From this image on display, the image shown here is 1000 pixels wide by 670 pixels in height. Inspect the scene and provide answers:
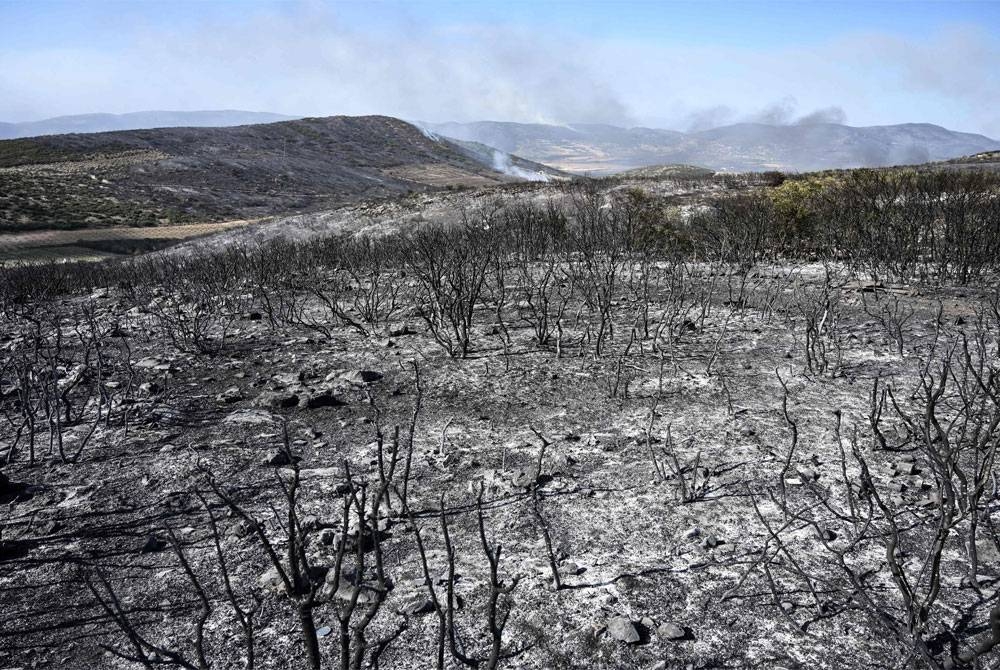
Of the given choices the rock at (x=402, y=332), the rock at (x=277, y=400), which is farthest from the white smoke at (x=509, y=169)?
the rock at (x=277, y=400)

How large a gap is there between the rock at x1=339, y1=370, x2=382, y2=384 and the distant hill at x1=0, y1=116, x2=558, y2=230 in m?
34.6

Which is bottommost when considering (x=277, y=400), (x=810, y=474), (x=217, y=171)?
(x=277, y=400)

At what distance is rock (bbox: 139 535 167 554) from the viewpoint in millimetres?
3059

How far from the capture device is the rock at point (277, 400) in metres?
5.02

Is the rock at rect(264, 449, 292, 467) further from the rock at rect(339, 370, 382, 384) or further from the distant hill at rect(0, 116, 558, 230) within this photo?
the distant hill at rect(0, 116, 558, 230)

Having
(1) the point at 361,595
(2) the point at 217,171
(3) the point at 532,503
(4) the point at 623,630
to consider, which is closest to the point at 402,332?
(3) the point at 532,503

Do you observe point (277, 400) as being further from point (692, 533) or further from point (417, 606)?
point (692, 533)

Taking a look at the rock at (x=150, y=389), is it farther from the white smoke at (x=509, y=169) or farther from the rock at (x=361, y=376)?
the white smoke at (x=509, y=169)

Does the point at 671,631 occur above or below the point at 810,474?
below

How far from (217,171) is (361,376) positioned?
56584mm

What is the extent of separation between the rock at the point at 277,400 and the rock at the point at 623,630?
341 cm

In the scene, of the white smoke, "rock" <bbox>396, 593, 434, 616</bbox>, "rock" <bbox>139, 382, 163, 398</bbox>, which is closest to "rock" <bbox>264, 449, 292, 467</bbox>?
"rock" <bbox>396, 593, 434, 616</bbox>

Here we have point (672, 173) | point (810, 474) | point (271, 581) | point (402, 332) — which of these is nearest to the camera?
point (271, 581)

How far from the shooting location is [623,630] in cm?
237
